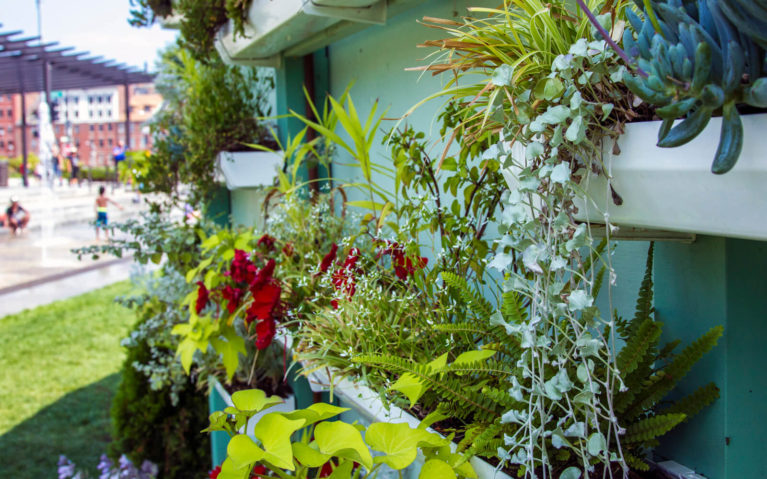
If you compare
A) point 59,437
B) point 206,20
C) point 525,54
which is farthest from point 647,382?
point 59,437

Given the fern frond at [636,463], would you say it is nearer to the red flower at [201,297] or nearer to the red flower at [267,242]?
the red flower at [267,242]

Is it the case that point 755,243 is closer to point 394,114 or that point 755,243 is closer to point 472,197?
point 472,197

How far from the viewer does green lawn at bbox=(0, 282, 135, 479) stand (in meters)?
4.30

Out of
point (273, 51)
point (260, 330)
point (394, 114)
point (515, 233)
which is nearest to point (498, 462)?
point (515, 233)

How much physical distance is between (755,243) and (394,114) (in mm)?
1222

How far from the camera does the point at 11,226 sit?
1420 centimetres

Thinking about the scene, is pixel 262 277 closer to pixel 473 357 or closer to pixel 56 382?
pixel 473 357

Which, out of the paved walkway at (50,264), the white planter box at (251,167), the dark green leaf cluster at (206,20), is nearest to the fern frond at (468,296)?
the dark green leaf cluster at (206,20)

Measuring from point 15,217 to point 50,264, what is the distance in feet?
12.2

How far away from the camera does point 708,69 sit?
0.51 m

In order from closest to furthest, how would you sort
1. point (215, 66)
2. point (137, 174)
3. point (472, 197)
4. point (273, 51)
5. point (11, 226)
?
1. point (472, 197)
2. point (273, 51)
3. point (215, 66)
4. point (137, 174)
5. point (11, 226)

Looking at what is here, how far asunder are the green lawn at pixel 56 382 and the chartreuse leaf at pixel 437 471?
3915 mm

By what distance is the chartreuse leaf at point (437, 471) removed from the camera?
0.85 meters

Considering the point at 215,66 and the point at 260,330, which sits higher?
the point at 215,66
